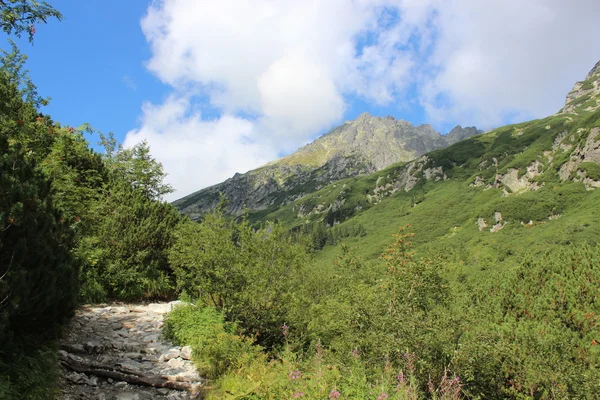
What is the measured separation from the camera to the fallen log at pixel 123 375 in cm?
754

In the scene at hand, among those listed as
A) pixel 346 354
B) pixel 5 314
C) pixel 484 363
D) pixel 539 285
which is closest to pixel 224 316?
pixel 346 354

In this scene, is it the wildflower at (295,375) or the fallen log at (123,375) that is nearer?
the wildflower at (295,375)

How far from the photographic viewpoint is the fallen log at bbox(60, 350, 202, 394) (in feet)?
24.7

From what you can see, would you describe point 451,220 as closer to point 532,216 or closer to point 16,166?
point 532,216

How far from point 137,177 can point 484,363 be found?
90.6ft

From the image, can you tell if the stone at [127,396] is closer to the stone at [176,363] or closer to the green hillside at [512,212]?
the stone at [176,363]

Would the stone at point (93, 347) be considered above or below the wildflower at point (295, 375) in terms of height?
above

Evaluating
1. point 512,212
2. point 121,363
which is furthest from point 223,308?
point 512,212

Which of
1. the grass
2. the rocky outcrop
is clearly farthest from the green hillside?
the grass

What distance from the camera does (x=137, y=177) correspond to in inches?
1132

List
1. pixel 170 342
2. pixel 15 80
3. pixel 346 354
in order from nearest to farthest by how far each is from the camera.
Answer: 1. pixel 170 342
2. pixel 346 354
3. pixel 15 80

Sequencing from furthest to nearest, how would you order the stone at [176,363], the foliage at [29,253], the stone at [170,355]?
1. the stone at [170,355]
2. the stone at [176,363]
3. the foliage at [29,253]

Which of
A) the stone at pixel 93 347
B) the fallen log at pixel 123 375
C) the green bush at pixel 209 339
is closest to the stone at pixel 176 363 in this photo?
the green bush at pixel 209 339

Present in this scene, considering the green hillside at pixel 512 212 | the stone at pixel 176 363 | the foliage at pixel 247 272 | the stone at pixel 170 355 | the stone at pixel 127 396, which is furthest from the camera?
the green hillside at pixel 512 212
